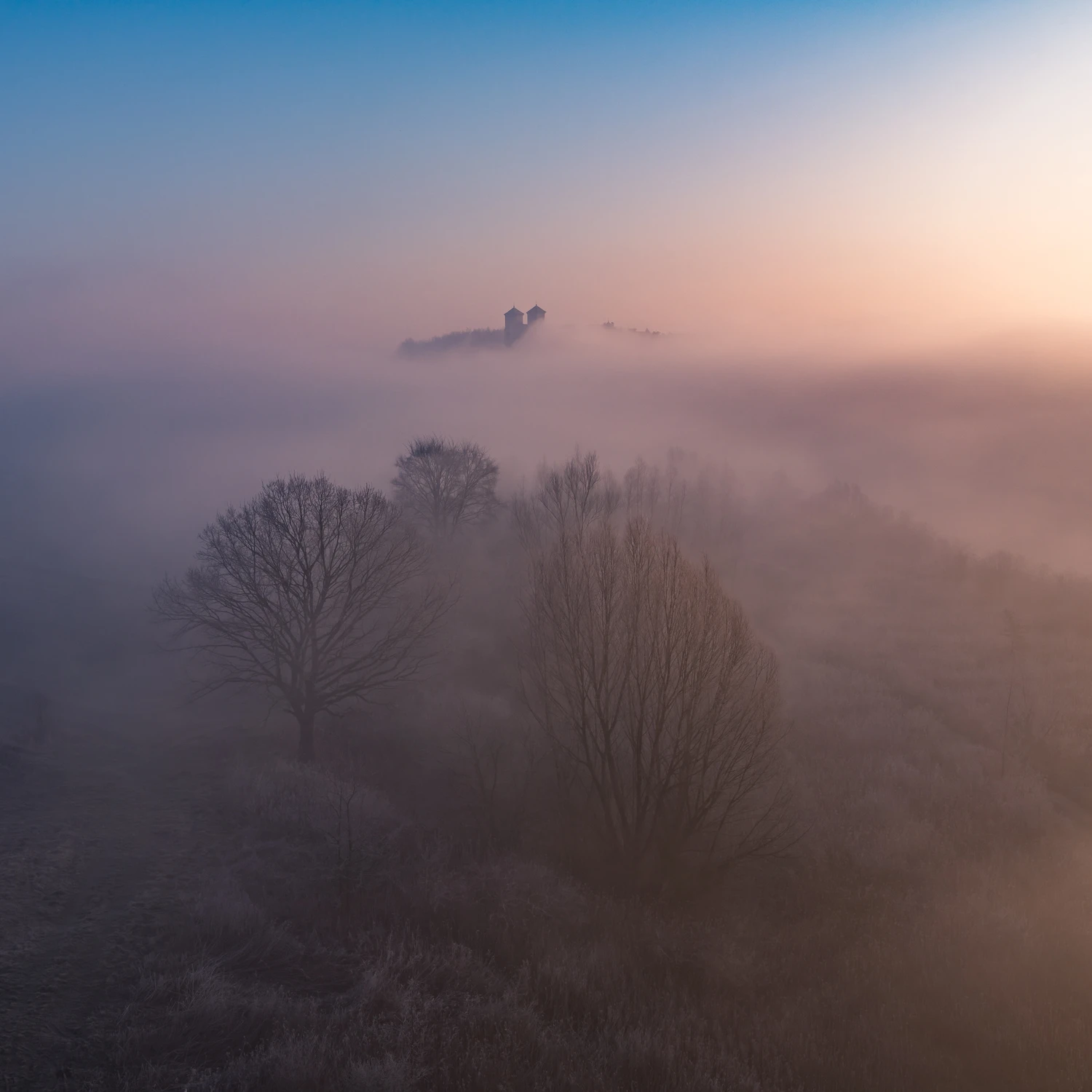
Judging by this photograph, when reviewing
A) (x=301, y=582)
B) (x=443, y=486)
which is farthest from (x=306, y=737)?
(x=443, y=486)

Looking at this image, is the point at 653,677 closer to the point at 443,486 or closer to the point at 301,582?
the point at 301,582

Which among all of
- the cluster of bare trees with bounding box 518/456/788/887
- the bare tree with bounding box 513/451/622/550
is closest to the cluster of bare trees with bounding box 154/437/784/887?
the cluster of bare trees with bounding box 518/456/788/887

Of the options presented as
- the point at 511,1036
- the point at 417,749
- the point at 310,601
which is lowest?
the point at 417,749

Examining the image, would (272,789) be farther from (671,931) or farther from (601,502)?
(601,502)

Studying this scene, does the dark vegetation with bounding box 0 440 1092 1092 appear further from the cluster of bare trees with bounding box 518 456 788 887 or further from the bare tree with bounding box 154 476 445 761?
the bare tree with bounding box 154 476 445 761

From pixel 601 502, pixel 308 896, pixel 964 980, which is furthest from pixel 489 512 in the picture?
pixel 964 980

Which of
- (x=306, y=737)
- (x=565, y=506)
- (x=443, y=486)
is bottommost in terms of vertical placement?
(x=306, y=737)
